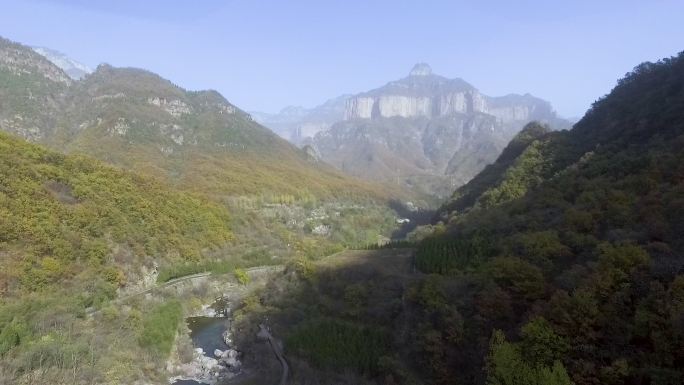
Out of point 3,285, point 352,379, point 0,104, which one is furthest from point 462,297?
point 0,104

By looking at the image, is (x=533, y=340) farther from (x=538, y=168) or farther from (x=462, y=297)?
(x=538, y=168)

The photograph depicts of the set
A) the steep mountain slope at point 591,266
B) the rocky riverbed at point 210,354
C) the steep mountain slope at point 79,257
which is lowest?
the rocky riverbed at point 210,354

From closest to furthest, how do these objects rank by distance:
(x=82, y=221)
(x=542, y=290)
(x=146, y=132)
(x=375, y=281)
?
(x=542, y=290)
(x=375, y=281)
(x=82, y=221)
(x=146, y=132)

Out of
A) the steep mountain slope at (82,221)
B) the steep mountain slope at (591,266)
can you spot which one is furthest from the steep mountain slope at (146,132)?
the steep mountain slope at (591,266)

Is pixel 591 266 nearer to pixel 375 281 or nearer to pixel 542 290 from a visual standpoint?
pixel 542 290

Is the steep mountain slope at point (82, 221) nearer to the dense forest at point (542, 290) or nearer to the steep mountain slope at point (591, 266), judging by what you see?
the dense forest at point (542, 290)

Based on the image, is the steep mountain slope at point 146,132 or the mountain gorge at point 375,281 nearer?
the mountain gorge at point 375,281

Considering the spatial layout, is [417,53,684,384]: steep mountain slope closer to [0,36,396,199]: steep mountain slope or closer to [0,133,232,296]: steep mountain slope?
[0,133,232,296]: steep mountain slope

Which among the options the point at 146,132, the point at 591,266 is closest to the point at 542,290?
the point at 591,266
